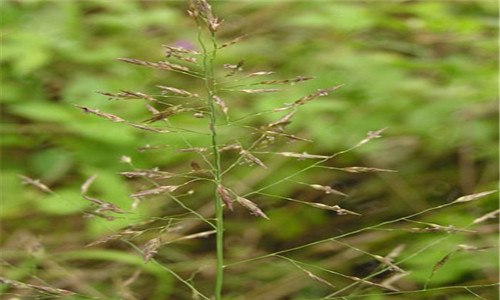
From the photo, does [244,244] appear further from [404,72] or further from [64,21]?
[64,21]

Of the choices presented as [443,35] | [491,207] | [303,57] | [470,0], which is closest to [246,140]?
[303,57]

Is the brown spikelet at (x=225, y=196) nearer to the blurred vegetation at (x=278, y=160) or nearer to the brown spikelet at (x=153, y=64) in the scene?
the brown spikelet at (x=153, y=64)

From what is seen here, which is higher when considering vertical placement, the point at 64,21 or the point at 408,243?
the point at 64,21

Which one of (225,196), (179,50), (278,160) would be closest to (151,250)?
(225,196)

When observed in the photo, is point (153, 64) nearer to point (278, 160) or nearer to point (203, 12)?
point (203, 12)

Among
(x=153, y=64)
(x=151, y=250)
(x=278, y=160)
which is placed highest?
(x=153, y=64)

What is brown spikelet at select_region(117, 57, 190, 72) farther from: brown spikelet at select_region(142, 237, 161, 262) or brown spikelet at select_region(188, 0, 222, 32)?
brown spikelet at select_region(142, 237, 161, 262)

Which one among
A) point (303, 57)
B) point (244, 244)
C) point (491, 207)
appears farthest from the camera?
point (303, 57)

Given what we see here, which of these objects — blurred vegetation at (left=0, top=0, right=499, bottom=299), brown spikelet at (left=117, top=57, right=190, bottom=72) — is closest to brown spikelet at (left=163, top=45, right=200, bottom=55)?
brown spikelet at (left=117, top=57, right=190, bottom=72)
